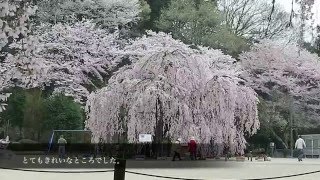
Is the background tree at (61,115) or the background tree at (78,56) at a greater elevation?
the background tree at (78,56)

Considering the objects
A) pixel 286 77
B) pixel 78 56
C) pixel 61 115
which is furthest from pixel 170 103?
pixel 286 77

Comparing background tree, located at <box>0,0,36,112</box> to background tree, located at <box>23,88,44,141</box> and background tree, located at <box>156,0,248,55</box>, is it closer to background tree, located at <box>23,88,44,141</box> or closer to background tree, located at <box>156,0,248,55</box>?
background tree, located at <box>23,88,44,141</box>

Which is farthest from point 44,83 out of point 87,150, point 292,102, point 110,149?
point 292,102

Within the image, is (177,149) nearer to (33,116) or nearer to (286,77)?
(33,116)

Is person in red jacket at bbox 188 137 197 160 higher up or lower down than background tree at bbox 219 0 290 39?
lower down

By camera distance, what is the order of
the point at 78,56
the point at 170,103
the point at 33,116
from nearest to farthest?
the point at 170,103 < the point at 33,116 < the point at 78,56

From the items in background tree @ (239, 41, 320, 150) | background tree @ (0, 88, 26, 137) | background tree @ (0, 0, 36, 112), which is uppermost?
background tree @ (239, 41, 320, 150)

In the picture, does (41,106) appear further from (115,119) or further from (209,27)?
(209,27)

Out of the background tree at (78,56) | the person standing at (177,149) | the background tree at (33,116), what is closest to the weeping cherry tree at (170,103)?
the person standing at (177,149)

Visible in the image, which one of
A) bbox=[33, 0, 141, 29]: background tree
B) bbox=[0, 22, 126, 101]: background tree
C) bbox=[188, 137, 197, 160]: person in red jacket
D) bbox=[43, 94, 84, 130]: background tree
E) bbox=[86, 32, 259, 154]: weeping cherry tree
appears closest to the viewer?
bbox=[188, 137, 197, 160]: person in red jacket

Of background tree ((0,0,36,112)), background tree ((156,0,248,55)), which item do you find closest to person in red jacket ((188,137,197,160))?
background tree ((156,0,248,55))

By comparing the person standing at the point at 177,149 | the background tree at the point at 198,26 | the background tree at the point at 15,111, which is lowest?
the person standing at the point at 177,149

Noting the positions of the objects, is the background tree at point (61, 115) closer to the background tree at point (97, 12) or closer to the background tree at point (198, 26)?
the background tree at point (97, 12)

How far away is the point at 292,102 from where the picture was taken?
89.0 feet
